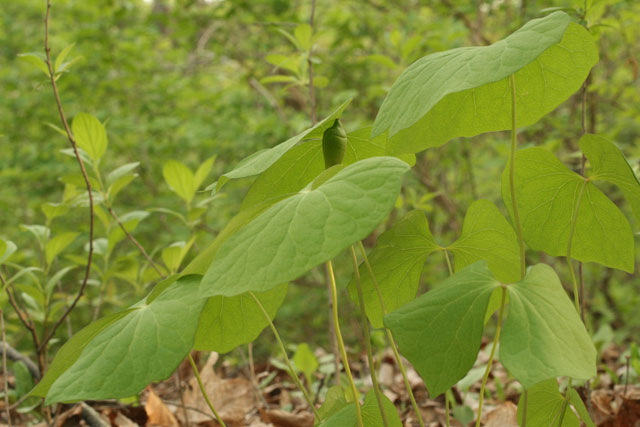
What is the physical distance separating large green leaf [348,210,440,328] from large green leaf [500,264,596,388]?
224mm

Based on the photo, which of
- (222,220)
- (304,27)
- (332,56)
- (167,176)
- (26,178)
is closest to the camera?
(167,176)

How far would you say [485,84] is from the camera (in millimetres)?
634

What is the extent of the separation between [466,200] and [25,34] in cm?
392

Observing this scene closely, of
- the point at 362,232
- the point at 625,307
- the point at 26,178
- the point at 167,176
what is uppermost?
the point at 362,232

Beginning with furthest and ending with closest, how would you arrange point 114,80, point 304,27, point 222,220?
point 222,220, point 114,80, point 304,27

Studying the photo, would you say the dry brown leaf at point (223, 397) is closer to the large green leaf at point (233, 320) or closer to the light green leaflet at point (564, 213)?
the large green leaf at point (233, 320)

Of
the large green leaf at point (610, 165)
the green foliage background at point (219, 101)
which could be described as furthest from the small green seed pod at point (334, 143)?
the green foliage background at point (219, 101)

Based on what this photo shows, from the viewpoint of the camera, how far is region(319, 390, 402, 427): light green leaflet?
29.8 inches

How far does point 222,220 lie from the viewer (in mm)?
4379

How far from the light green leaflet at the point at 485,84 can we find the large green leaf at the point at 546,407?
403 millimetres

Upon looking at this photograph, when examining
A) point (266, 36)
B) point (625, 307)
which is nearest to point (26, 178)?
point (266, 36)

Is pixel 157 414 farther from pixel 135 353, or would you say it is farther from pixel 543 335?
pixel 543 335

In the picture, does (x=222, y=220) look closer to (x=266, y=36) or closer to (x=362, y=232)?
(x=266, y=36)

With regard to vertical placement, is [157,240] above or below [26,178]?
below
